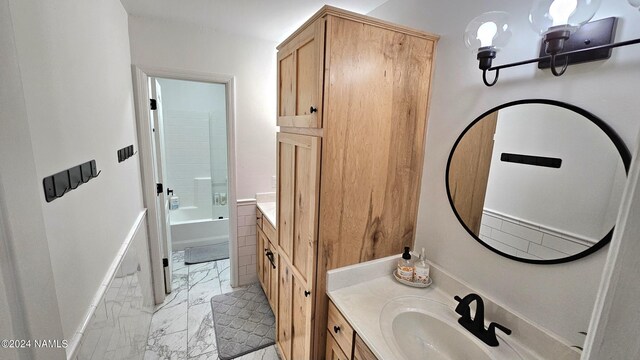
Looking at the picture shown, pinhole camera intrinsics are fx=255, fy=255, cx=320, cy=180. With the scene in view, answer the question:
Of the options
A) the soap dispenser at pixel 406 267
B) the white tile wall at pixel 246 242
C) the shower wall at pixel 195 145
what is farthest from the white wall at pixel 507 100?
the shower wall at pixel 195 145

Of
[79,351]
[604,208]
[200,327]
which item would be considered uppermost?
[604,208]

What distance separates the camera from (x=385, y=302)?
3.87 feet

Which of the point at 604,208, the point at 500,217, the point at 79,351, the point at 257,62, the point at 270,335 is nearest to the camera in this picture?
the point at 604,208

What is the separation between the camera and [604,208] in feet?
2.51

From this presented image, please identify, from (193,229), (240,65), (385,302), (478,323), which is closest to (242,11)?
(240,65)

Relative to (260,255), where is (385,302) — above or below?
above

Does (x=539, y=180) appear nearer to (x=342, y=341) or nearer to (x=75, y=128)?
(x=342, y=341)

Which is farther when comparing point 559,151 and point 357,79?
point 357,79

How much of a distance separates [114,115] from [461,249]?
2.01 meters

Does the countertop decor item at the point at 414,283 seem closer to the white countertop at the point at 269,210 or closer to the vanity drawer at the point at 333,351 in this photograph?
the vanity drawer at the point at 333,351

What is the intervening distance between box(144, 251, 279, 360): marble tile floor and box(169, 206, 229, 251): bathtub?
0.47 m

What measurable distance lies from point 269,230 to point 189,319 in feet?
3.51

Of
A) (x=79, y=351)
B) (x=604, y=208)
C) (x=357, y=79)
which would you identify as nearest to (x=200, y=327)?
(x=79, y=351)

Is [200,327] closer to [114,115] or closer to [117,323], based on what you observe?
[117,323]
